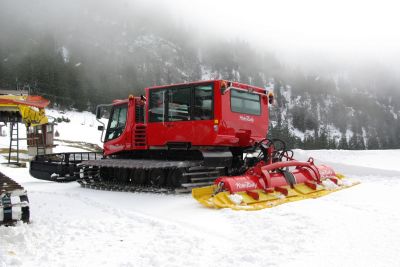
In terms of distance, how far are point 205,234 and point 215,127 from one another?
449 cm

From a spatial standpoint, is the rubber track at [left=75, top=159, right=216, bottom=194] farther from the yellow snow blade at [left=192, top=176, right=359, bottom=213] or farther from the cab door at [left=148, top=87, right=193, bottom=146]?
the yellow snow blade at [left=192, top=176, right=359, bottom=213]

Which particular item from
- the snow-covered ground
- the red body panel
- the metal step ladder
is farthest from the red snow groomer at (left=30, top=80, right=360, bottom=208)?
the metal step ladder

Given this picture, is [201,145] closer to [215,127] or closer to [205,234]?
[215,127]

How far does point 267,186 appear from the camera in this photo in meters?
8.71

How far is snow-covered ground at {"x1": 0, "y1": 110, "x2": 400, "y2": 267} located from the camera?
486 centimetres

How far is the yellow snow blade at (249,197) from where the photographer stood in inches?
309

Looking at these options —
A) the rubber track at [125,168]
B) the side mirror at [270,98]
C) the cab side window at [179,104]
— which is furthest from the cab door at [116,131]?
the side mirror at [270,98]

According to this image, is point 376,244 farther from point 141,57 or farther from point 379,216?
point 141,57

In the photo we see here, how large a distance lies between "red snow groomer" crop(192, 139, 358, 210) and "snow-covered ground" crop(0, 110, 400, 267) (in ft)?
1.04

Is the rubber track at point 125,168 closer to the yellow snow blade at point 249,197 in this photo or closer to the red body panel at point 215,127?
the red body panel at point 215,127

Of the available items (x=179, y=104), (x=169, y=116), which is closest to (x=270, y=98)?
(x=179, y=104)

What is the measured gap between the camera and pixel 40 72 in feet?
308

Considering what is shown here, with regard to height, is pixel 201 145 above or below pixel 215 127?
below

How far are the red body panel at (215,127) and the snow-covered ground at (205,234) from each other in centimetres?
192
